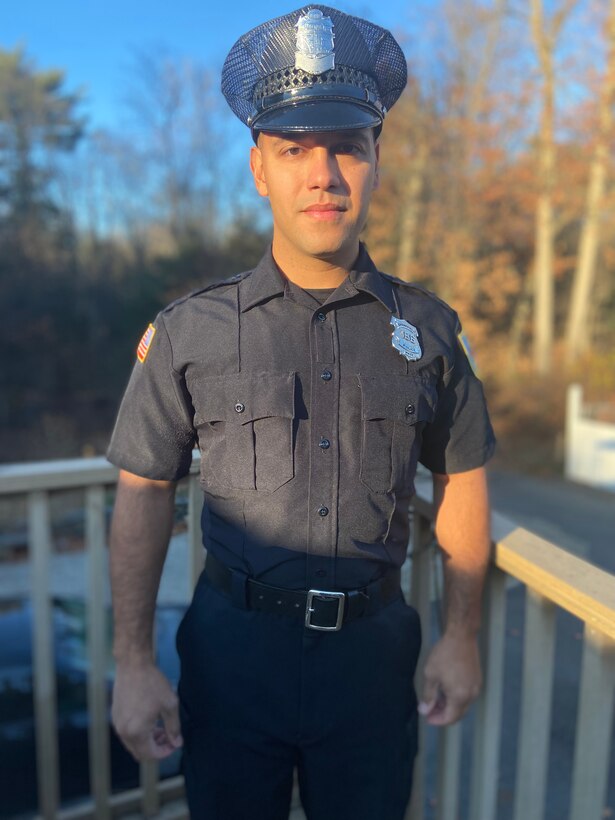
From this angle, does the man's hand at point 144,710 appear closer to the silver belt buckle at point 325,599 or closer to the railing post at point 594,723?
the silver belt buckle at point 325,599

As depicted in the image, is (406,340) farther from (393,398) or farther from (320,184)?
(320,184)

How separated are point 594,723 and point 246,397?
91cm

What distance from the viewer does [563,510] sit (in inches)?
285

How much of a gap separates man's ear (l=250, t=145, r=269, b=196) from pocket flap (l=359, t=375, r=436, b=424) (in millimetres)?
448

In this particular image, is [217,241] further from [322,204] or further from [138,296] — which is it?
[322,204]

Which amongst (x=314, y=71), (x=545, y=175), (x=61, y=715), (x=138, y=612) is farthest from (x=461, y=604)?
(x=545, y=175)

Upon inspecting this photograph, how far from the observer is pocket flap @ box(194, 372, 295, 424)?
1314 millimetres

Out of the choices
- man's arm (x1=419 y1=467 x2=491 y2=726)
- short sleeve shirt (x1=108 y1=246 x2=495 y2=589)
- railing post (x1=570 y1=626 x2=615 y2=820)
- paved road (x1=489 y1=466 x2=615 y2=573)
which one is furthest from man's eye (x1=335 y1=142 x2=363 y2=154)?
paved road (x1=489 y1=466 x2=615 y2=573)

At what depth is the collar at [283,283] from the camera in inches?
54.6

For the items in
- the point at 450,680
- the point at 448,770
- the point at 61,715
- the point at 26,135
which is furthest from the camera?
the point at 26,135

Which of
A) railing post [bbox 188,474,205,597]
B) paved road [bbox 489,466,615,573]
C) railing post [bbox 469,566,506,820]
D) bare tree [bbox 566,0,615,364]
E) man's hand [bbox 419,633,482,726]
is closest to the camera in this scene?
man's hand [bbox 419,633,482,726]

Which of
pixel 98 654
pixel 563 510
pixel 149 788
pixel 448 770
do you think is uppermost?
pixel 98 654

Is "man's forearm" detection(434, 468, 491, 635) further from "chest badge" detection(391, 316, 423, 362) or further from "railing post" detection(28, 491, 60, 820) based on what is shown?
"railing post" detection(28, 491, 60, 820)

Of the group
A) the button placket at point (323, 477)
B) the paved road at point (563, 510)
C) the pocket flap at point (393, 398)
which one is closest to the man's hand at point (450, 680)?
the button placket at point (323, 477)
